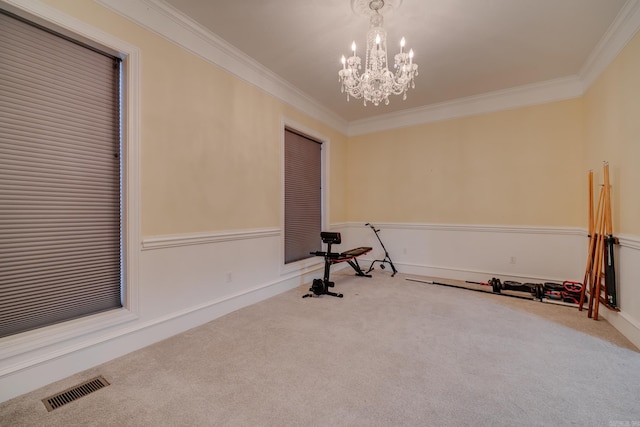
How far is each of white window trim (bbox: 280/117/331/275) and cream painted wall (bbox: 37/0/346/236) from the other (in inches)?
2.9

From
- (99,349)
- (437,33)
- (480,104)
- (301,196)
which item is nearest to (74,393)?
(99,349)

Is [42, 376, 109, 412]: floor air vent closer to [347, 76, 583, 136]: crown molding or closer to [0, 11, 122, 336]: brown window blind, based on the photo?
[0, 11, 122, 336]: brown window blind

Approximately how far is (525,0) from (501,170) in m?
2.53

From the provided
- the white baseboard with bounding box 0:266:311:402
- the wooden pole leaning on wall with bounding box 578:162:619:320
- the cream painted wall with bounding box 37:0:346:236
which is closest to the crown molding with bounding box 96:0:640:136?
the cream painted wall with bounding box 37:0:346:236

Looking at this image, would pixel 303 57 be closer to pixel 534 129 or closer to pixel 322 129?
pixel 322 129

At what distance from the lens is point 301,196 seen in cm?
453

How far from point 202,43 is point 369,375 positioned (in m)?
3.51

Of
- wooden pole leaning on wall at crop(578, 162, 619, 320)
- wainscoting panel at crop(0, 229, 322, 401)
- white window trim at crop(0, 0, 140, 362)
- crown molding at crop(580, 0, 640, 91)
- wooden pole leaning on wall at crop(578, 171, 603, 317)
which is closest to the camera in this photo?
wainscoting panel at crop(0, 229, 322, 401)

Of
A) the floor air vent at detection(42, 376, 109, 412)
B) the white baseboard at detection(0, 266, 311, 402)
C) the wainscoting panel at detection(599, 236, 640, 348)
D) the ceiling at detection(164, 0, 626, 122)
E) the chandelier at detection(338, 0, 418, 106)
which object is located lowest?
the floor air vent at detection(42, 376, 109, 412)

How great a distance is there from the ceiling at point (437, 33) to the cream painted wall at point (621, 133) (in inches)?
18.1

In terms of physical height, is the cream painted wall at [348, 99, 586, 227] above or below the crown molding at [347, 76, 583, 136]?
below

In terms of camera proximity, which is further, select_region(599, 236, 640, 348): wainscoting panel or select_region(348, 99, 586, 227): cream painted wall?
select_region(348, 99, 586, 227): cream painted wall

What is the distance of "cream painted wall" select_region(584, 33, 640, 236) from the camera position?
2420mm

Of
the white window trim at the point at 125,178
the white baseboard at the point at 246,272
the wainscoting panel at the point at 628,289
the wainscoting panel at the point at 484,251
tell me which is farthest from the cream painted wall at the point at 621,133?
the white window trim at the point at 125,178
